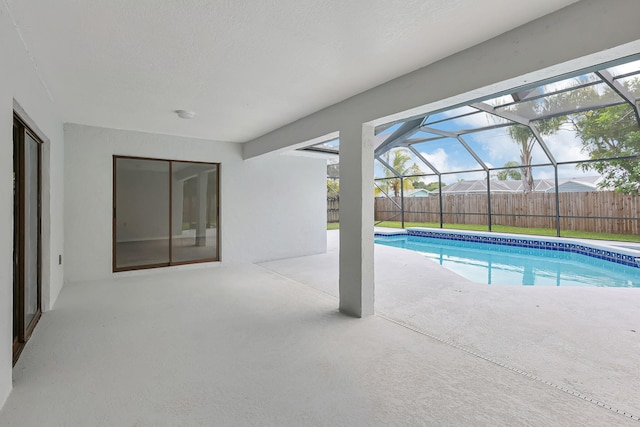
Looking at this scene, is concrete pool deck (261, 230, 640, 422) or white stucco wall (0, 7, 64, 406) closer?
white stucco wall (0, 7, 64, 406)

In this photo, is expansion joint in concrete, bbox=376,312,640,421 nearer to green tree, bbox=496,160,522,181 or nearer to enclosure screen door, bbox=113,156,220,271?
enclosure screen door, bbox=113,156,220,271

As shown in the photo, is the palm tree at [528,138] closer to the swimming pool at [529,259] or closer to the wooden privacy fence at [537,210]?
the wooden privacy fence at [537,210]

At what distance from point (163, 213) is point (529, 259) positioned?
9.31m

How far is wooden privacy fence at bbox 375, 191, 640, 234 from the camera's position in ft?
27.9

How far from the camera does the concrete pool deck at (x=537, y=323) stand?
82.3 inches

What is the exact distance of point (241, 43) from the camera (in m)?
2.28

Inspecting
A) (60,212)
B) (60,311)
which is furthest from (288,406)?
(60,212)

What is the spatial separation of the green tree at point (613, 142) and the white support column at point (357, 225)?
8102 mm

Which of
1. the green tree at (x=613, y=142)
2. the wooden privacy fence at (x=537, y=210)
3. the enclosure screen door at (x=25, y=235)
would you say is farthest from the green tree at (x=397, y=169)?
the enclosure screen door at (x=25, y=235)

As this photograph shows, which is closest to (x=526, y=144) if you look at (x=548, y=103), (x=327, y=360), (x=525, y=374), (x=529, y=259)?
(x=548, y=103)

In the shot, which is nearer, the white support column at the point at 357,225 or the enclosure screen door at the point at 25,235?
the enclosure screen door at the point at 25,235

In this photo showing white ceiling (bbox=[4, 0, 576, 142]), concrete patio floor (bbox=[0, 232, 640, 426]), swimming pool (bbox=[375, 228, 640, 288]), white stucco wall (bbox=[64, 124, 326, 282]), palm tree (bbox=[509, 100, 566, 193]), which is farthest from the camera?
palm tree (bbox=[509, 100, 566, 193])

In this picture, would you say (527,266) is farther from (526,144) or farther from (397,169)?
(397,169)

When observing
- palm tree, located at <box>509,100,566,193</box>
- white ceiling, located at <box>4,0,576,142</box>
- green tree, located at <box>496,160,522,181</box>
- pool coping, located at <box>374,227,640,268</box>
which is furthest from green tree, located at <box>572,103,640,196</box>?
white ceiling, located at <box>4,0,576,142</box>
